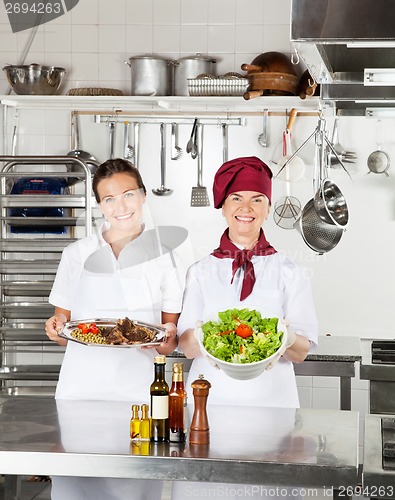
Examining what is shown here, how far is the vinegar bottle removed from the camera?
2.07 m

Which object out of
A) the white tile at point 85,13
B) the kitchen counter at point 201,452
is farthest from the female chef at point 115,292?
the white tile at point 85,13

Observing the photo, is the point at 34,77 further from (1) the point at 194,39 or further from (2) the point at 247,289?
(2) the point at 247,289

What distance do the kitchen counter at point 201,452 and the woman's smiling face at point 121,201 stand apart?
3.14 ft

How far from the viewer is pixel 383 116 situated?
2.57 metres

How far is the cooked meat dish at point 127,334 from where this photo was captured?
109 inches

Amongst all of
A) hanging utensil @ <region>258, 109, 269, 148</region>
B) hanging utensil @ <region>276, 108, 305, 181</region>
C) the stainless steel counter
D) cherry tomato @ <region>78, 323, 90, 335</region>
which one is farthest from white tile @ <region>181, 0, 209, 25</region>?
the stainless steel counter

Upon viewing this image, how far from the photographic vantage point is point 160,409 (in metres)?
2.07

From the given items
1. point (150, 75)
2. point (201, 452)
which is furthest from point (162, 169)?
point (201, 452)

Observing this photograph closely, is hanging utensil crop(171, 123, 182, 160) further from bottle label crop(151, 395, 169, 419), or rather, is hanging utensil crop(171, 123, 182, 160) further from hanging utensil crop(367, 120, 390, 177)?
bottle label crop(151, 395, 169, 419)

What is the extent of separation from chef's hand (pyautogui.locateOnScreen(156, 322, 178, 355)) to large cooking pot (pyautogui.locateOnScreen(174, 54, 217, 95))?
2.21m

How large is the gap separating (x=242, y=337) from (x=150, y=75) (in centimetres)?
263

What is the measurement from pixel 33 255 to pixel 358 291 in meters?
1.93

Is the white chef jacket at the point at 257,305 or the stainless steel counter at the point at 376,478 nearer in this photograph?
the stainless steel counter at the point at 376,478

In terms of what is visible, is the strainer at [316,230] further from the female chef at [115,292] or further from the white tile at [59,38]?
the white tile at [59,38]
